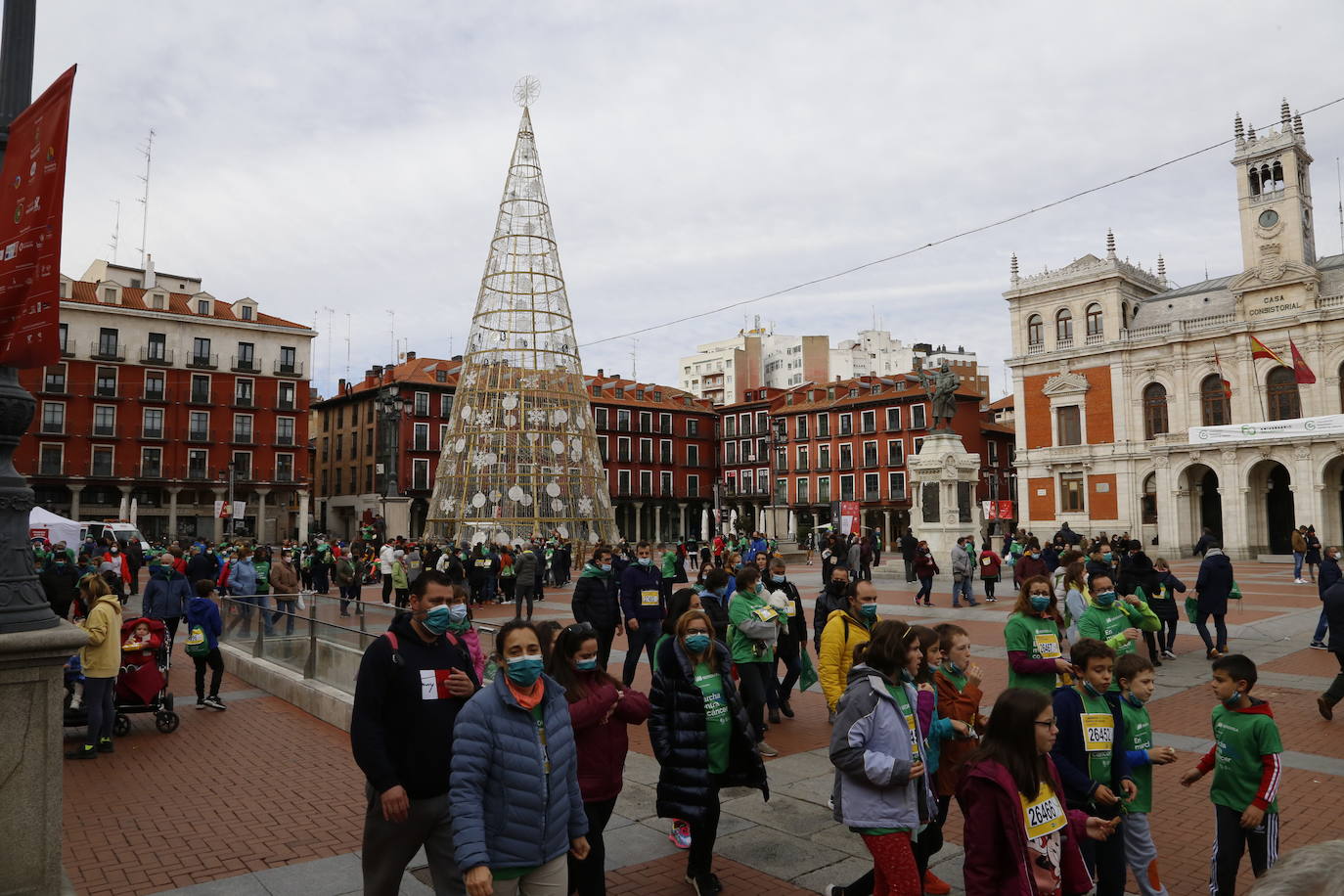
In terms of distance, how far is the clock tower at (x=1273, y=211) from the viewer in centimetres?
4306

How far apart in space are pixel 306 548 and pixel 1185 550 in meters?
41.3

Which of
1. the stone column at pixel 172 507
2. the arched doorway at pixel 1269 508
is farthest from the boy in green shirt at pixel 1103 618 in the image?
the stone column at pixel 172 507

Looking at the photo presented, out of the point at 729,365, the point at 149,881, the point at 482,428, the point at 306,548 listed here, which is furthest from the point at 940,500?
the point at 729,365

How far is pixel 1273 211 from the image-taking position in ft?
150

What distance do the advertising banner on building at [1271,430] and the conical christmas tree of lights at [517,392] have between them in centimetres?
3151

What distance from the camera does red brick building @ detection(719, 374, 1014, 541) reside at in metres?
57.8

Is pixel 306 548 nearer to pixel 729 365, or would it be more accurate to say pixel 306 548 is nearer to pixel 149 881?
pixel 149 881

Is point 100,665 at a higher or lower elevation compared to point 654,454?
lower

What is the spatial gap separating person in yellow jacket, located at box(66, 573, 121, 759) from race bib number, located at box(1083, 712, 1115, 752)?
7.93 m

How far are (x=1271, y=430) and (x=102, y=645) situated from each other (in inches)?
1766

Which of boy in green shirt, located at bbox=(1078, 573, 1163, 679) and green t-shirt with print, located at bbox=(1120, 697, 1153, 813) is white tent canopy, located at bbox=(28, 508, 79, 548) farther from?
green t-shirt with print, located at bbox=(1120, 697, 1153, 813)

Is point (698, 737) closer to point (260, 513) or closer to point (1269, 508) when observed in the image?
point (1269, 508)

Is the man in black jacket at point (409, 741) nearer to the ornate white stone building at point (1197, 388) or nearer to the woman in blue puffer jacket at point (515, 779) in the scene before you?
the woman in blue puffer jacket at point (515, 779)

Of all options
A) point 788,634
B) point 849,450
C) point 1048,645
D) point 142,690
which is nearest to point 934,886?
point 1048,645
